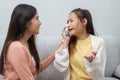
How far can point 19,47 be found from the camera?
5.24 ft

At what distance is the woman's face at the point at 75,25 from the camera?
1.88 meters

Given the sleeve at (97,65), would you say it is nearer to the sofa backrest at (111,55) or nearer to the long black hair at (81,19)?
the long black hair at (81,19)

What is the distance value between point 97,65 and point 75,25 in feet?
1.14

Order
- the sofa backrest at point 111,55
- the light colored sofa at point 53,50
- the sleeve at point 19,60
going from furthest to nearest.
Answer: the sofa backrest at point 111,55
the light colored sofa at point 53,50
the sleeve at point 19,60

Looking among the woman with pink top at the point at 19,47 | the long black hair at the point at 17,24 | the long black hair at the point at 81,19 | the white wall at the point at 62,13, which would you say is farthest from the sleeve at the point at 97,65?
the white wall at the point at 62,13

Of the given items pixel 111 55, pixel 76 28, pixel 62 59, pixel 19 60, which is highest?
pixel 76 28

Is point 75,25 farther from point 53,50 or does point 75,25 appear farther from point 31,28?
point 53,50

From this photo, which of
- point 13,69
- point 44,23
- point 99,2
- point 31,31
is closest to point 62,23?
point 44,23

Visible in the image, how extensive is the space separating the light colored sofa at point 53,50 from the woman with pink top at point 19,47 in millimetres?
431

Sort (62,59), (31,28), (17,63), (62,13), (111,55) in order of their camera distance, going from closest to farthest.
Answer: (17,63) < (31,28) < (62,59) < (111,55) < (62,13)

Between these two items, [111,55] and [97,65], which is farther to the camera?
[111,55]

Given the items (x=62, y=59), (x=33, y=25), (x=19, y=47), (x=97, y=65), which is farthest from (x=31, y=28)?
(x=97, y=65)

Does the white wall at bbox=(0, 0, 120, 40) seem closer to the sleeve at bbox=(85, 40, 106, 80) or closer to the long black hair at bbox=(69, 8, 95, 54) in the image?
the long black hair at bbox=(69, 8, 95, 54)

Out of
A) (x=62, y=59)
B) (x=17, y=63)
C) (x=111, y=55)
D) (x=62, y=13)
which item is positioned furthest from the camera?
(x=62, y=13)
